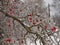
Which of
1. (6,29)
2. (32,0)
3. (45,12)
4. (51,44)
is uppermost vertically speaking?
(32,0)

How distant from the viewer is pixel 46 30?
69.4 inches

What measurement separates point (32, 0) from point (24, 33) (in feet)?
1.40

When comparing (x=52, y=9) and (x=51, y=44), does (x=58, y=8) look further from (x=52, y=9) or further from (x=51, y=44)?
(x=51, y=44)

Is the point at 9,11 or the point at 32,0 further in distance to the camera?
the point at 32,0

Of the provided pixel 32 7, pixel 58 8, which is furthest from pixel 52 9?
pixel 32 7

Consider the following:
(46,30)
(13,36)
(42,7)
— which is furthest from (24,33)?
(42,7)

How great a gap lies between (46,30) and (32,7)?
368 mm

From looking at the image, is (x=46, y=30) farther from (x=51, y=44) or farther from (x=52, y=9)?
(x=52, y=9)

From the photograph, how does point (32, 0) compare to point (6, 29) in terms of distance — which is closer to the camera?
point (6, 29)

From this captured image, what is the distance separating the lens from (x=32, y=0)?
2.03 metres

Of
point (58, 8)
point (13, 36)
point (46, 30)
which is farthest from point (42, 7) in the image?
point (13, 36)

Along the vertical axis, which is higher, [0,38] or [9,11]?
[9,11]

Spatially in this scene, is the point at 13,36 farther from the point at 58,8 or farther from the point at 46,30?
the point at 58,8

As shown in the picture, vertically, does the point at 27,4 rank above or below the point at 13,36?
above
